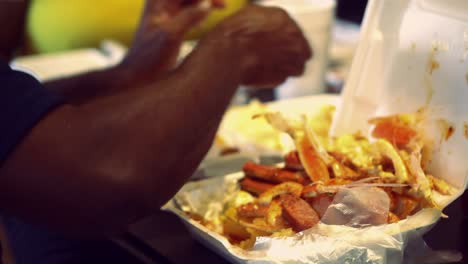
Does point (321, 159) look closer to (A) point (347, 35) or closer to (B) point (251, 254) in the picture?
(B) point (251, 254)

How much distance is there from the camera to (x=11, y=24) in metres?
2.34

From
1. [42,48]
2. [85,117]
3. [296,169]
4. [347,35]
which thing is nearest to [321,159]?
[296,169]

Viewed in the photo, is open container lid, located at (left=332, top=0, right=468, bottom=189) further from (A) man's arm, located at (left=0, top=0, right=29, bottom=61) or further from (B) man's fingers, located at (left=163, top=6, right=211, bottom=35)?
(A) man's arm, located at (left=0, top=0, right=29, bottom=61)

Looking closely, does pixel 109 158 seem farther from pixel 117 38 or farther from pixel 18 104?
pixel 117 38

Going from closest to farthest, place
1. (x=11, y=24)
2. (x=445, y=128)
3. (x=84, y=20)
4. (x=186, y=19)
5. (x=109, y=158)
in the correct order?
(x=109, y=158)
(x=445, y=128)
(x=186, y=19)
(x=84, y=20)
(x=11, y=24)

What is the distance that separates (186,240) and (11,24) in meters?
1.80

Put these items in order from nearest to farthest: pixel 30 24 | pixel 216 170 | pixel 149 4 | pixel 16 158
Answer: pixel 16 158 → pixel 216 170 → pixel 149 4 → pixel 30 24

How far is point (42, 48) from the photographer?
2.37 m

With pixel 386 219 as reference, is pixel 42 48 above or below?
below

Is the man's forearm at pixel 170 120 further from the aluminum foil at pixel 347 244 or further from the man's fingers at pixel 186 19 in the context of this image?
the man's fingers at pixel 186 19

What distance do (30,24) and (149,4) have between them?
119 cm

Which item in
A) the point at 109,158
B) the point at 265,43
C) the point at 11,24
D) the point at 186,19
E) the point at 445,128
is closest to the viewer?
the point at 109,158

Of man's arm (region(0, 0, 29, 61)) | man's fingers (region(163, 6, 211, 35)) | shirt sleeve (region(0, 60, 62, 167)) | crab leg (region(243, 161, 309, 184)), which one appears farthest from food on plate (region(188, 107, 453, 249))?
man's arm (region(0, 0, 29, 61))

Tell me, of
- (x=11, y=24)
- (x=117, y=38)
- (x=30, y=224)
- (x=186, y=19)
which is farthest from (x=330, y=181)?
(x=11, y=24)
